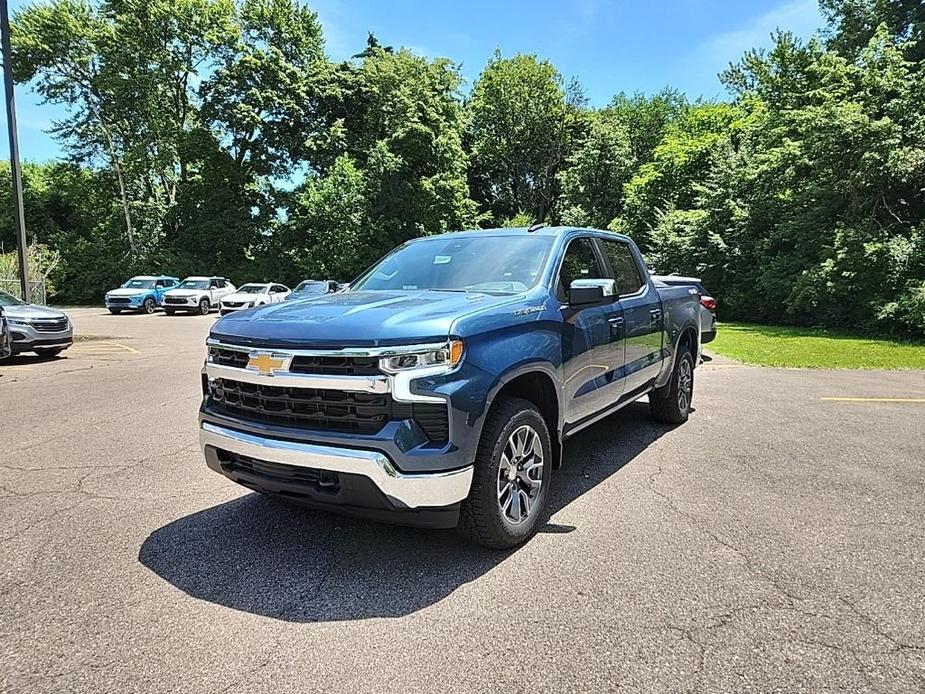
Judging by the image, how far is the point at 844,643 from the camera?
271 cm

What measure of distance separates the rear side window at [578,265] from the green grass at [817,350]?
820cm

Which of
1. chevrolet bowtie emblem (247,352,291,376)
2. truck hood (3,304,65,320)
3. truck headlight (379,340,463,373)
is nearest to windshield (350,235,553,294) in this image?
truck headlight (379,340,463,373)

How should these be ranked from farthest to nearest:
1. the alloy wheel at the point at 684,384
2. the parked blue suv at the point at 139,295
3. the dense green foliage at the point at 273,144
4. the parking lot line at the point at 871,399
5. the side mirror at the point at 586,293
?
the dense green foliage at the point at 273,144, the parked blue suv at the point at 139,295, the parking lot line at the point at 871,399, the alloy wheel at the point at 684,384, the side mirror at the point at 586,293

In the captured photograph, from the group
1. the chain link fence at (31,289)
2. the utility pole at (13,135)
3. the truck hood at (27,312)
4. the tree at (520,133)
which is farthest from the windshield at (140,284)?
the tree at (520,133)

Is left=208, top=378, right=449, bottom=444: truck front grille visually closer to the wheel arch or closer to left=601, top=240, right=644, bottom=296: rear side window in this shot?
the wheel arch

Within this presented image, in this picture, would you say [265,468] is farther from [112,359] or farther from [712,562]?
[112,359]

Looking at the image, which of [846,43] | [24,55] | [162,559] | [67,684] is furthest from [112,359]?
[24,55]

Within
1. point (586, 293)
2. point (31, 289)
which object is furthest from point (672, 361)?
point (31, 289)

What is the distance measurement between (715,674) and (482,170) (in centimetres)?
4744

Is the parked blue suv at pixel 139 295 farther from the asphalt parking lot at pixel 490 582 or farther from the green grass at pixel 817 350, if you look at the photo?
the asphalt parking lot at pixel 490 582

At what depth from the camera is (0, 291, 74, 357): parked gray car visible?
39.3 feet

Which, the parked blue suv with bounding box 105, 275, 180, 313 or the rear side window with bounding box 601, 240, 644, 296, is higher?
the rear side window with bounding box 601, 240, 644, 296

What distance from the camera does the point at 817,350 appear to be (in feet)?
45.4

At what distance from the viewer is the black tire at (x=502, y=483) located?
334cm
